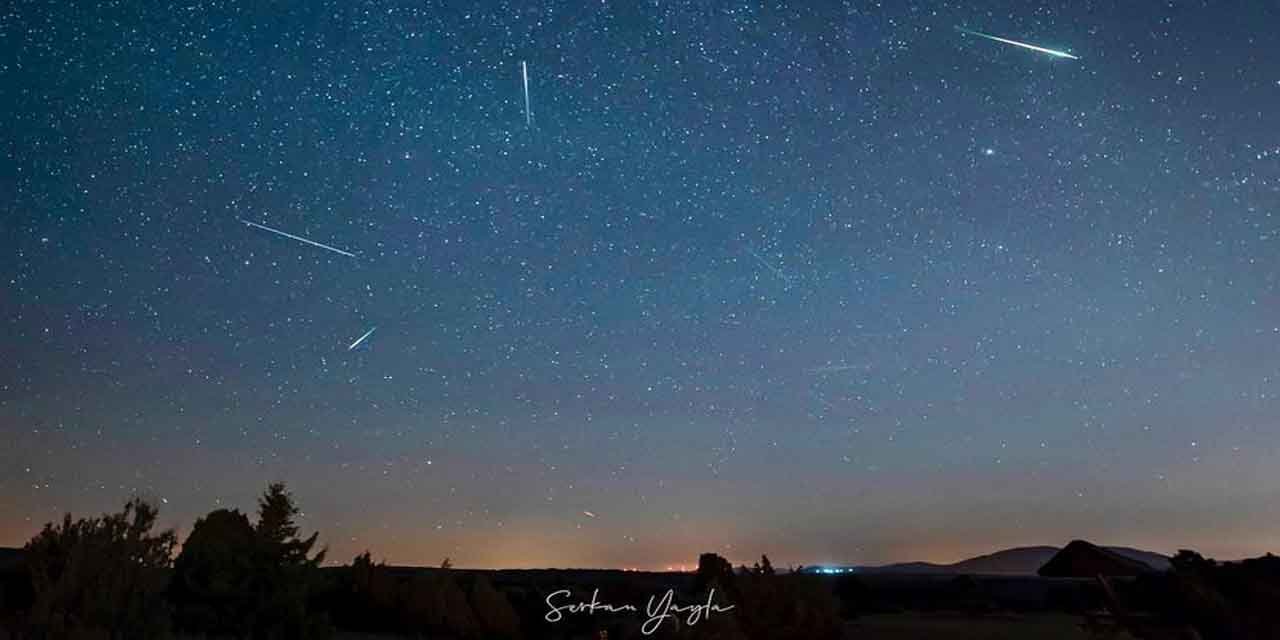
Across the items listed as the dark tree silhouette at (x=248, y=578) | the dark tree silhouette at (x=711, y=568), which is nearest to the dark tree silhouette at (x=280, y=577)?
the dark tree silhouette at (x=248, y=578)

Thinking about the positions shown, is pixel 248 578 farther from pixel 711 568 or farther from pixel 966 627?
pixel 966 627

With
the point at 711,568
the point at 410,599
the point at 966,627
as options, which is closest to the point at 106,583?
the point at 410,599

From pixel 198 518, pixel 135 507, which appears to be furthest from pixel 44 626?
pixel 198 518

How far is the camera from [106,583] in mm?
9688

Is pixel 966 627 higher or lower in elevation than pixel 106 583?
lower

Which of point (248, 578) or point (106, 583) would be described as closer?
point (106, 583)

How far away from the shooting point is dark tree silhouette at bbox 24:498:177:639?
360 inches

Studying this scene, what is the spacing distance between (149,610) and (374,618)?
12.9m

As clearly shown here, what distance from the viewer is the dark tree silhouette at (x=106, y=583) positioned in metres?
9.14

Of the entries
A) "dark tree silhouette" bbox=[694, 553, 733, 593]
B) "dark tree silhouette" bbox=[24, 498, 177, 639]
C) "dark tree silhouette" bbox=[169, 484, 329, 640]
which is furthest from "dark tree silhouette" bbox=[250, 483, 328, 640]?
"dark tree silhouette" bbox=[694, 553, 733, 593]

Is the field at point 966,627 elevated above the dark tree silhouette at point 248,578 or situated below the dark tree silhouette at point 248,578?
below

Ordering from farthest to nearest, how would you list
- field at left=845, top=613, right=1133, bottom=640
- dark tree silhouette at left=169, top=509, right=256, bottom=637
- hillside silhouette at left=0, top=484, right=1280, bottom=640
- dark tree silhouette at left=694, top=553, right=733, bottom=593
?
dark tree silhouette at left=694, top=553, right=733, bottom=593
field at left=845, top=613, right=1133, bottom=640
dark tree silhouette at left=169, top=509, right=256, bottom=637
hillside silhouette at left=0, top=484, right=1280, bottom=640

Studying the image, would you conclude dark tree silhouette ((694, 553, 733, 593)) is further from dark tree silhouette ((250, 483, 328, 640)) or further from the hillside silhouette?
dark tree silhouette ((250, 483, 328, 640))

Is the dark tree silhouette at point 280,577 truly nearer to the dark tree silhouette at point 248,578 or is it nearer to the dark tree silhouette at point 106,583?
the dark tree silhouette at point 248,578
